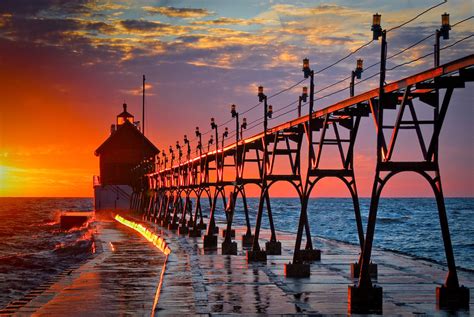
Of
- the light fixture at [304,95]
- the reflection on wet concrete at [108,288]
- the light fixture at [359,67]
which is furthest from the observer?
the light fixture at [304,95]

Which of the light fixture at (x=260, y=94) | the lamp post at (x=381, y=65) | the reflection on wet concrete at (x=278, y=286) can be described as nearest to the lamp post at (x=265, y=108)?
the light fixture at (x=260, y=94)

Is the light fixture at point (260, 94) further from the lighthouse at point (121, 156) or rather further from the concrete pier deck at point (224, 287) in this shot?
the lighthouse at point (121, 156)

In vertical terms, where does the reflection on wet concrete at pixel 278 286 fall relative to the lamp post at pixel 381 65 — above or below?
below

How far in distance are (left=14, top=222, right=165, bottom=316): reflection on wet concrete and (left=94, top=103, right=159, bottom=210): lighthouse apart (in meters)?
66.4

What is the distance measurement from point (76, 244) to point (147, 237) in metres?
7.48

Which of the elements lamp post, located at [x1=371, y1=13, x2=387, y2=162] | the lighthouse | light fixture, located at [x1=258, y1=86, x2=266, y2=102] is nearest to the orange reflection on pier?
light fixture, located at [x1=258, y1=86, x2=266, y2=102]

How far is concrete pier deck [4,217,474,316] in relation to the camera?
686 inches

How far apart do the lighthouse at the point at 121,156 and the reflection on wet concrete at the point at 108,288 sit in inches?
2615

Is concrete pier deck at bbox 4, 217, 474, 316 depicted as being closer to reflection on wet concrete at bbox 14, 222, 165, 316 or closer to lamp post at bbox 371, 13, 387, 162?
reflection on wet concrete at bbox 14, 222, 165, 316

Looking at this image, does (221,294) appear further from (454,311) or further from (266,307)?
(454,311)

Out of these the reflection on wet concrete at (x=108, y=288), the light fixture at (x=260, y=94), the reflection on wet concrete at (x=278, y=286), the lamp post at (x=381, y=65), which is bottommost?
the reflection on wet concrete at (x=108, y=288)

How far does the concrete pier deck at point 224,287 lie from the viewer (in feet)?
57.2

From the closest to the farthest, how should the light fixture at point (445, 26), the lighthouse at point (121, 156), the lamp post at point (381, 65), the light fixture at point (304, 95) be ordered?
1. the light fixture at point (445, 26)
2. the lamp post at point (381, 65)
3. the light fixture at point (304, 95)
4. the lighthouse at point (121, 156)

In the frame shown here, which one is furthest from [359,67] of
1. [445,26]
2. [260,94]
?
[260,94]
